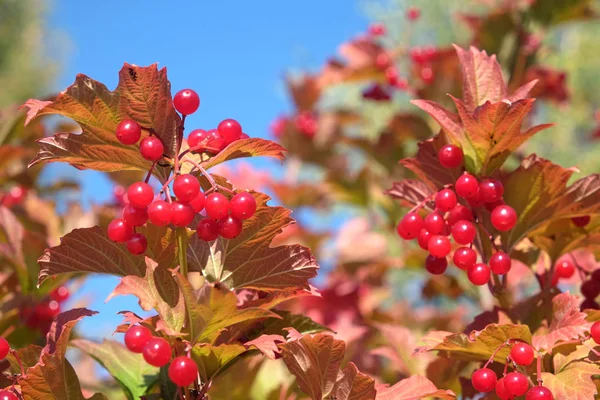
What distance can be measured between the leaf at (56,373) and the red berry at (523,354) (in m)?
0.61

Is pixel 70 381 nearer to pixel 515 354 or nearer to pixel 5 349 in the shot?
pixel 5 349

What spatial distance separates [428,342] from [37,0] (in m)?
17.7

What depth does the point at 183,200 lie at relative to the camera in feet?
2.80

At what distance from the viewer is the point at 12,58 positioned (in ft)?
51.6

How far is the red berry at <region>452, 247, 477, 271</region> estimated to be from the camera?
1.06 m

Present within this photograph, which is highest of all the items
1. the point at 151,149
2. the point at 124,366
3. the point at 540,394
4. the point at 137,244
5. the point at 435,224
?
the point at 151,149

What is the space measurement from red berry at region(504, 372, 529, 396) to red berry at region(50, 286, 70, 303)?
3.62 ft

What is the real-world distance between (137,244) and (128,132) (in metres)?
0.16

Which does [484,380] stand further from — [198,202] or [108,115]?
[108,115]

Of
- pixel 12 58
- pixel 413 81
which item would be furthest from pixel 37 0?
pixel 413 81

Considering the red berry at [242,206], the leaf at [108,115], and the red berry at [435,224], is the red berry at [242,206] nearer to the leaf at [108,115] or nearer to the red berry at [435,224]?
the leaf at [108,115]

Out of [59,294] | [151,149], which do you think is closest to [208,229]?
[151,149]

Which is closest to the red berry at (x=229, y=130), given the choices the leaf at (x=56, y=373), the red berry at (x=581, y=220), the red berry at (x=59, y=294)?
the leaf at (x=56, y=373)

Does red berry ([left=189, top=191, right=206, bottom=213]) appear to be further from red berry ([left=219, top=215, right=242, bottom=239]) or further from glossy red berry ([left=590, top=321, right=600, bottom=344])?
glossy red berry ([left=590, top=321, right=600, bottom=344])
